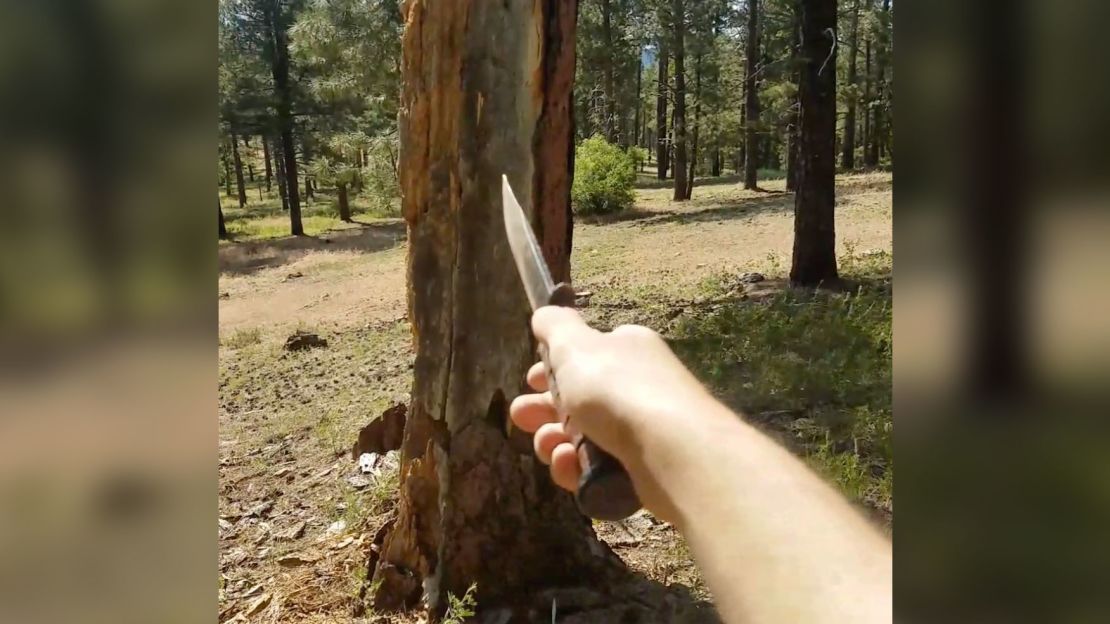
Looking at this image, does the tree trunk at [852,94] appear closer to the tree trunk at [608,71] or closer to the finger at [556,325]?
the tree trunk at [608,71]

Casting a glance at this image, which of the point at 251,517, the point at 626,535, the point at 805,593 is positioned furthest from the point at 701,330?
the point at 805,593

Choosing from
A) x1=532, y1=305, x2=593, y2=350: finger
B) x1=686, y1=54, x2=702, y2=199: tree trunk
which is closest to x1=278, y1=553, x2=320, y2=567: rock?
x1=532, y1=305, x2=593, y2=350: finger

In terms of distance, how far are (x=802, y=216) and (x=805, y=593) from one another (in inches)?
311

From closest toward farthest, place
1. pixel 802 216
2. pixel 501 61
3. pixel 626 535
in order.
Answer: pixel 501 61, pixel 626 535, pixel 802 216

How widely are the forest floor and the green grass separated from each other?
0.05 ft

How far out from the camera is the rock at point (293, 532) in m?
3.93

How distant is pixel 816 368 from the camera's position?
569 centimetres

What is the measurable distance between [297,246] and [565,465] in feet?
61.3

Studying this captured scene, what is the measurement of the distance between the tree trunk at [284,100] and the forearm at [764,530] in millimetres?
20611

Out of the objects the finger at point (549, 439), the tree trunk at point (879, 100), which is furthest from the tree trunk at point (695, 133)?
the finger at point (549, 439)
